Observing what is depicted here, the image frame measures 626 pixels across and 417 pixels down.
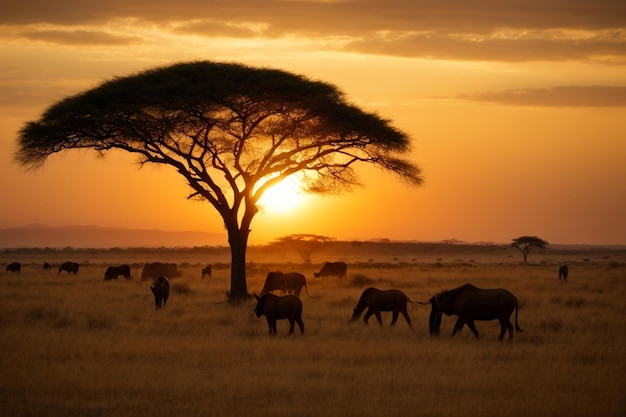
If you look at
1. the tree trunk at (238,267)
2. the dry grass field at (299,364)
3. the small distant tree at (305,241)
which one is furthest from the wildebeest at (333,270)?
the small distant tree at (305,241)

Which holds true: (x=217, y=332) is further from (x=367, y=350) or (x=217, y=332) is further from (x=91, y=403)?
(x=91, y=403)

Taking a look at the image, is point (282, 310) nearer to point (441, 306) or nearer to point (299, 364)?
point (441, 306)

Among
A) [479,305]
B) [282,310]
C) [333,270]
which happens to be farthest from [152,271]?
[479,305]

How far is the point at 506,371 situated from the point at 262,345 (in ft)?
16.8

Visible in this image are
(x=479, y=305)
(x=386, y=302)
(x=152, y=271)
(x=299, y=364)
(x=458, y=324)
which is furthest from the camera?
(x=152, y=271)

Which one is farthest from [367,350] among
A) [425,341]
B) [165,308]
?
[165,308]

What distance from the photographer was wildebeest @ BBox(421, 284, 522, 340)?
59.8ft

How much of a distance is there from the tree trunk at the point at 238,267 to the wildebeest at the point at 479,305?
11515 mm

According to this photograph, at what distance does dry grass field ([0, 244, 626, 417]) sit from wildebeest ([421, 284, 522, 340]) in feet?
1.60

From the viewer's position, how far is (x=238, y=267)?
98.9ft

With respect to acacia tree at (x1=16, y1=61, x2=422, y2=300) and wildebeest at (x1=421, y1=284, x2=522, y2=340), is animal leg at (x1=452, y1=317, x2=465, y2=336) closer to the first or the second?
wildebeest at (x1=421, y1=284, x2=522, y2=340)

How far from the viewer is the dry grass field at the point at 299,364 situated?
38.6ft

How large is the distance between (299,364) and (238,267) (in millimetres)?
15155

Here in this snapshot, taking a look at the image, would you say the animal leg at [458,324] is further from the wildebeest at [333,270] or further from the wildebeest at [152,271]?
the wildebeest at [152,271]
